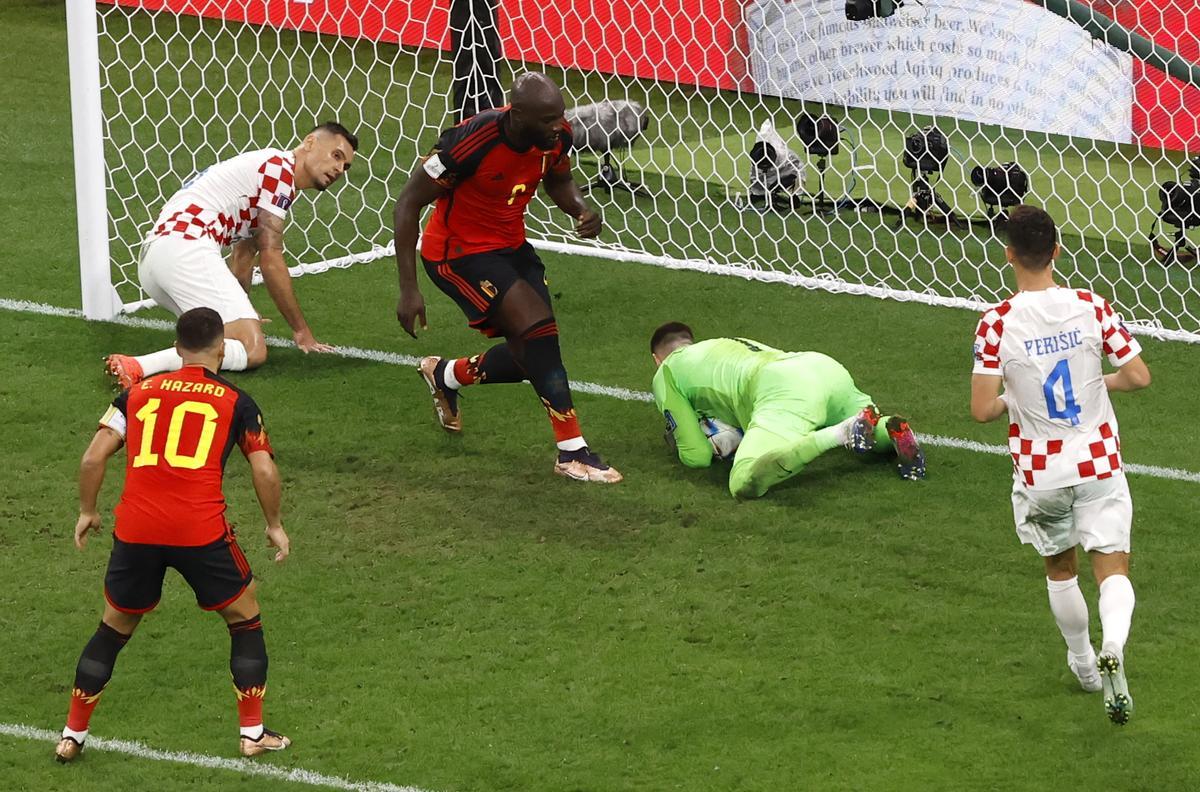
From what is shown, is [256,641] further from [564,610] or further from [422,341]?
[422,341]

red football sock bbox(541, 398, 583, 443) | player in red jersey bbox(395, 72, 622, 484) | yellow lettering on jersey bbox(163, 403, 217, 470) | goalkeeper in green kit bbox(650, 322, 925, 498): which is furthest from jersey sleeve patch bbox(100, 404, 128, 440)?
goalkeeper in green kit bbox(650, 322, 925, 498)

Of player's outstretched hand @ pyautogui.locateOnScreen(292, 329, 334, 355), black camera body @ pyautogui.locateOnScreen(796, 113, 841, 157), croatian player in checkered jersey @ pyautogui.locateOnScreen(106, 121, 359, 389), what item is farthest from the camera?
black camera body @ pyautogui.locateOnScreen(796, 113, 841, 157)

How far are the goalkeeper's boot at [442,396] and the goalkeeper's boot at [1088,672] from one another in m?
3.17

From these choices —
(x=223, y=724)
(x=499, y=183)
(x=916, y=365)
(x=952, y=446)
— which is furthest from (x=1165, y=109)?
(x=223, y=724)

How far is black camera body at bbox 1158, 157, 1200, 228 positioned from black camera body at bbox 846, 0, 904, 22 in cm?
202

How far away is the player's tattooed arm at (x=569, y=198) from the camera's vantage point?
23.6 feet

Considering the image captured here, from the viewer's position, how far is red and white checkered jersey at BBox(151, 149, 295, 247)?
838 cm

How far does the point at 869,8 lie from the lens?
355 inches

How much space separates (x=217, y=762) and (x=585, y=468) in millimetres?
2545

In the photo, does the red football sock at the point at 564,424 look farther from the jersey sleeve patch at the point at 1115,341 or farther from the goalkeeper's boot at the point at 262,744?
the jersey sleeve patch at the point at 1115,341

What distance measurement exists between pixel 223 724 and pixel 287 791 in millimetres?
468

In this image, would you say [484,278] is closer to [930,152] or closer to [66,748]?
[66,748]

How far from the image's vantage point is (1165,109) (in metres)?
11.2

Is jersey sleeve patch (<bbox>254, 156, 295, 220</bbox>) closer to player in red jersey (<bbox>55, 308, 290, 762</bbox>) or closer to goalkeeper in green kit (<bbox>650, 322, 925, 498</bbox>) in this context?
goalkeeper in green kit (<bbox>650, 322, 925, 498</bbox>)
